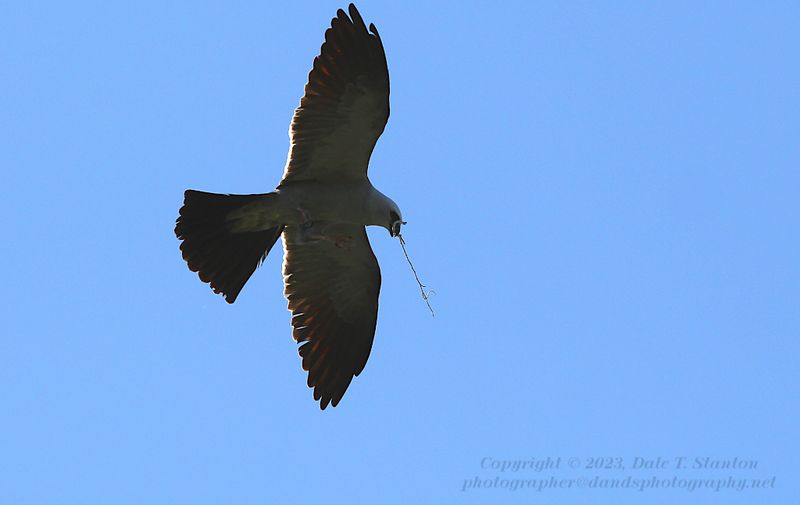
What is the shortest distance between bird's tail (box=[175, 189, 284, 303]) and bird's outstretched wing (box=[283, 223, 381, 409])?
425 millimetres

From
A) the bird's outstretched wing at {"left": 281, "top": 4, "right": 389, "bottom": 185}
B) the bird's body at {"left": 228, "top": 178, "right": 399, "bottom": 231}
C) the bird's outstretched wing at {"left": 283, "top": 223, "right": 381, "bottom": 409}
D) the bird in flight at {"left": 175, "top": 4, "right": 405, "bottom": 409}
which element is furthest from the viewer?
the bird's outstretched wing at {"left": 283, "top": 223, "right": 381, "bottom": 409}

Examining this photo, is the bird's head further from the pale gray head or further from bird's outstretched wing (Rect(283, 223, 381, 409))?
bird's outstretched wing (Rect(283, 223, 381, 409))

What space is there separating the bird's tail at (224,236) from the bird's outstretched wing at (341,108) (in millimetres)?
481

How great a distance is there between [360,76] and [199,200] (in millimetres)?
1886

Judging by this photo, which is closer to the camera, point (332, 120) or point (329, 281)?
point (332, 120)

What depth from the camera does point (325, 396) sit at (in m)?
13.6

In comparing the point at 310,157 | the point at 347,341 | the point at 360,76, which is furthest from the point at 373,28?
the point at 347,341

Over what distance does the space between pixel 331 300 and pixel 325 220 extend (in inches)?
38.1

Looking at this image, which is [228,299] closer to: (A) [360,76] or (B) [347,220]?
(B) [347,220]

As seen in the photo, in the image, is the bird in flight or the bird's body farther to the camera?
the bird's body

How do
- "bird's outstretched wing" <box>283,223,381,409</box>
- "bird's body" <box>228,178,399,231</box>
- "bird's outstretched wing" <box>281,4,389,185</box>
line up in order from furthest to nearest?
"bird's outstretched wing" <box>283,223,381,409</box>
"bird's body" <box>228,178,399,231</box>
"bird's outstretched wing" <box>281,4,389,185</box>

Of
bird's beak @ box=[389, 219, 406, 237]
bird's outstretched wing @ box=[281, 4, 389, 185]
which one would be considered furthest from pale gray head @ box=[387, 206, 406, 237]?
bird's outstretched wing @ box=[281, 4, 389, 185]

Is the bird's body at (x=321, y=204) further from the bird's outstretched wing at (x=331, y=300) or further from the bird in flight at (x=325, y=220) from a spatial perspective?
the bird's outstretched wing at (x=331, y=300)

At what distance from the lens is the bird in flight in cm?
1252
